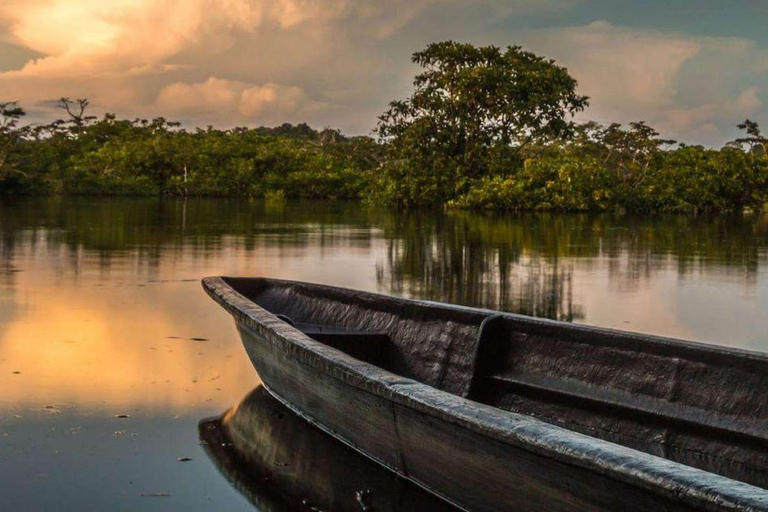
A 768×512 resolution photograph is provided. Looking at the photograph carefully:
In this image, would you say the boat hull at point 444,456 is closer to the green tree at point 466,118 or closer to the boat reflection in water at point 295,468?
the boat reflection in water at point 295,468

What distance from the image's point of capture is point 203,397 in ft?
18.0

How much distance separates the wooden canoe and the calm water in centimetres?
55

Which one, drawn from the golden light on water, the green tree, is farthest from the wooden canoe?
the green tree

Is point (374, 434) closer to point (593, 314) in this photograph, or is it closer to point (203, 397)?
point (203, 397)

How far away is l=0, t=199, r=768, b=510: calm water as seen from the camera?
13.9ft

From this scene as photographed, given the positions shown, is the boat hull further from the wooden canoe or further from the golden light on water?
the golden light on water

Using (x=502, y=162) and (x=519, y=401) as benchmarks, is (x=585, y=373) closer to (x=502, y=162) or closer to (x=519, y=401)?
(x=519, y=401)

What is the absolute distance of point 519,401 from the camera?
5.00 metres

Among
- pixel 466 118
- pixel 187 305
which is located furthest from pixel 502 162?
pixel 187 305

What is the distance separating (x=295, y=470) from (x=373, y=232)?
17555 mm

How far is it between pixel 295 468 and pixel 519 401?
4.33 ft

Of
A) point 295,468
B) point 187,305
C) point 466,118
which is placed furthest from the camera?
point 466,118

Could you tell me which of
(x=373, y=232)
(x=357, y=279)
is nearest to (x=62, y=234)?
(x=373, y=232)

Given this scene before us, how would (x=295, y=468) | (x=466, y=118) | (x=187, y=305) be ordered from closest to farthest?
1. (x=295, y=468)
2. (x=187, y=305)
3. (x=466, y=118)
